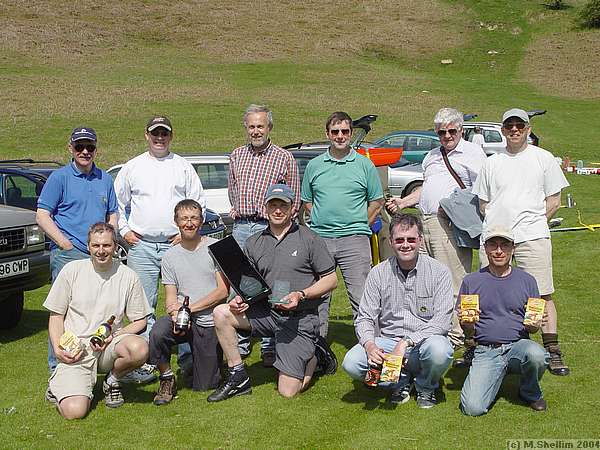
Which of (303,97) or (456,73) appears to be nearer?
(303,97)

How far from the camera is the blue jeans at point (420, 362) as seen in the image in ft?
17.1

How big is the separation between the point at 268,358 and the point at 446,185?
2047 mm

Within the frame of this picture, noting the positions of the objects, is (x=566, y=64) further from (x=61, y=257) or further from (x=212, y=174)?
(x=61, y=257)

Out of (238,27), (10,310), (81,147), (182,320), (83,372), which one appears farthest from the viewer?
(238,27)

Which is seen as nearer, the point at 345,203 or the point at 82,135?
the point at 82,135

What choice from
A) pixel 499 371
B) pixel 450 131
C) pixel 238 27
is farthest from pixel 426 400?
pixel 238 27

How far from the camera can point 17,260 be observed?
7395mm

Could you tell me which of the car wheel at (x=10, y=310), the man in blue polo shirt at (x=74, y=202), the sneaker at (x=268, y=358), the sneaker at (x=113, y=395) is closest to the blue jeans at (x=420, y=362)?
the sneaker at (x=268, y=358)

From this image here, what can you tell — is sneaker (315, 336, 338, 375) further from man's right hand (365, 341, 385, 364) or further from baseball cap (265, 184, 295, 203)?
baseball cap (265, 184, 295, 203)

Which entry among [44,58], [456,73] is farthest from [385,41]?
[44,58]

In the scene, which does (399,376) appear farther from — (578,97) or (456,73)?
(456,73)

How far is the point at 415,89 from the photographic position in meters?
42.3

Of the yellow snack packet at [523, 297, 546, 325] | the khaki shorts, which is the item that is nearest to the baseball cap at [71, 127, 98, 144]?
the khaki shorts

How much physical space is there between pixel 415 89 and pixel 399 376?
38.4 metres
